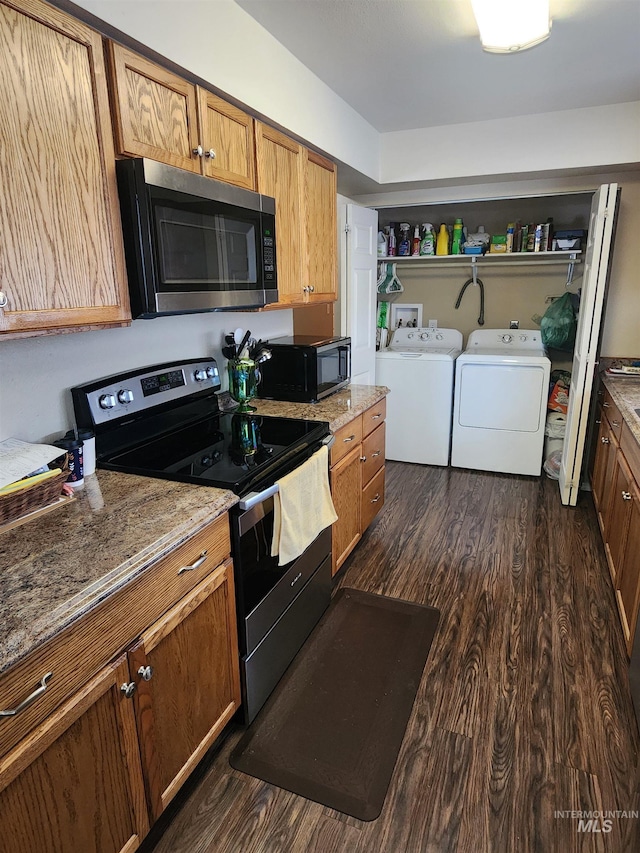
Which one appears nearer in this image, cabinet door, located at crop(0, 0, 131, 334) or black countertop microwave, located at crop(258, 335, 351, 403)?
cabinet door, located at crop(0, 0, 131, 334)

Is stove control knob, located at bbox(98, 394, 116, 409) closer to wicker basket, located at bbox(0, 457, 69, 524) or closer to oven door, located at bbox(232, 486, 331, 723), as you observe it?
wicker basket, located at bbox(0, 457, 69, 524)

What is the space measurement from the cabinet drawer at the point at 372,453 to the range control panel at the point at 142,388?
2.75 feet

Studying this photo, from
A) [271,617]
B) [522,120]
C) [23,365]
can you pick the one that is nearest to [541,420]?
[522,120]

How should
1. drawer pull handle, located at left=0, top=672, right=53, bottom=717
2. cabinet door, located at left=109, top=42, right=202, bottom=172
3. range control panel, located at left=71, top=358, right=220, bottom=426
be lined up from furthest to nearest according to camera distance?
range control panel, located at left=71, top=358, right=220, bottom=426, cabinet door, located at left=109, top=42, right=202, bottom=172, drawer pull handle, located at left=0, top=672, right=53, bottom=717

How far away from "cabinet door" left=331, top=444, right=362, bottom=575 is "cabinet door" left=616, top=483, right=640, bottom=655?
117 centimetres

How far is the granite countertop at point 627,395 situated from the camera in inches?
86.3

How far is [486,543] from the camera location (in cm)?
291

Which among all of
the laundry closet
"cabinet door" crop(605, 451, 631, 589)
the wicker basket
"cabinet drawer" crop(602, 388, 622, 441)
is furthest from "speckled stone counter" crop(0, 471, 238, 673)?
the laundry closet

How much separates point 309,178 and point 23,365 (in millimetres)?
1635

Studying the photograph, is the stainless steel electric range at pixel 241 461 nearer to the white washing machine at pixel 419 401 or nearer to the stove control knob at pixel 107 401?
the stove control knob at pixel 107 401

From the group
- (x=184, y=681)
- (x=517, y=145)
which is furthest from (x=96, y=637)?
(x=517, y=145)

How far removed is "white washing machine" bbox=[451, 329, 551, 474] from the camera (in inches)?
144

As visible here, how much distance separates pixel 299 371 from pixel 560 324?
91.8 inches

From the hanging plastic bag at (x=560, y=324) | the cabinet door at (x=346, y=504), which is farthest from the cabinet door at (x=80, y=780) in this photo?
the hanging plastic bag at (x=560, y=324)
